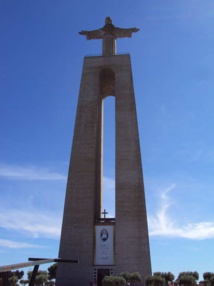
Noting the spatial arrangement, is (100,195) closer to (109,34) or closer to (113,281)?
(113,281)

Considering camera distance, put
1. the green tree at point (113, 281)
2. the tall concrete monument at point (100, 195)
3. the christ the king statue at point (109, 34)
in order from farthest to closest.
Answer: the christ the king statue at point (109, 34)
the tall concrete monument at point (100, 195)
the green tree at point (113, 281)

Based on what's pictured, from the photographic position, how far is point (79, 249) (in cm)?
2742

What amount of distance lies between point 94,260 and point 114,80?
18309 millimetres

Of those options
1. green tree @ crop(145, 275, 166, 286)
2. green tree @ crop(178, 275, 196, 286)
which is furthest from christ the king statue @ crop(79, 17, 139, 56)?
green tree @ crop(178, 275, 196, 286)

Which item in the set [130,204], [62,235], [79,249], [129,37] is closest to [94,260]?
[79,249]

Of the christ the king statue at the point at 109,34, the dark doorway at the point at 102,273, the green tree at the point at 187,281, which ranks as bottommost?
the green tree at the point at 187,281

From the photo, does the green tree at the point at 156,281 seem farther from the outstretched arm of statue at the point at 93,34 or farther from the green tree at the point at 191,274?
the outstretched arm of statue at the point at 93,34

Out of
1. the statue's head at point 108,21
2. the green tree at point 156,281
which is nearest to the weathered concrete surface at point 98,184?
the green tree at point 156,281

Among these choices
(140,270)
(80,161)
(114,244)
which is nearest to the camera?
(140,270)

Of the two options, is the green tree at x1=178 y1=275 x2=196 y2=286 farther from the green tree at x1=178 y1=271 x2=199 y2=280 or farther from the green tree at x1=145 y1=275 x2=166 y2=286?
the green tree at x1=178 y1=271 x2=199 y2=280

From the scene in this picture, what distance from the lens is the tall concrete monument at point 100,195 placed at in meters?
26.9

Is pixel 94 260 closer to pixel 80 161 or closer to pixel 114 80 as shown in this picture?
pixel 80 161

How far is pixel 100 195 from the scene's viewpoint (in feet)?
106

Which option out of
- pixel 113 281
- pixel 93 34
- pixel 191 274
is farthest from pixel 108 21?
pixel 113 281
